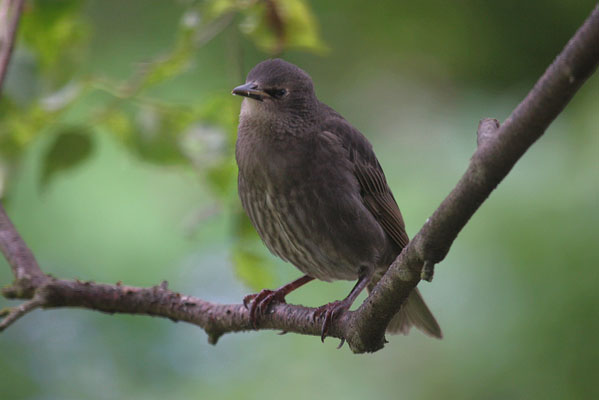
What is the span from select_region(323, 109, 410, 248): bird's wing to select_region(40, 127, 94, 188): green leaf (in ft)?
3.36

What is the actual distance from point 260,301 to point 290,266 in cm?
155

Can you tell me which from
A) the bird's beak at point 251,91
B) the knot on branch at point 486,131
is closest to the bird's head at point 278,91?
the bird's beak at point 251,91

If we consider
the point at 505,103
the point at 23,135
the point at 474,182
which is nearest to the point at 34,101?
the point at 23,135

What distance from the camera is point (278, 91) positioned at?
3.29 meters

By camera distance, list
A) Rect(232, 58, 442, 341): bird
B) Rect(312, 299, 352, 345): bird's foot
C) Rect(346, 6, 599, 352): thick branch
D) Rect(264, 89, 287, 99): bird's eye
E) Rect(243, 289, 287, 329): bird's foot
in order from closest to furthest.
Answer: Rect(346, 6, 599, 352): thick branch < Rect(312, 299, 352, 345): bird's foot < Rect(243, 289, 287, 329): bird's foot < Rect(232, 58, 442, 341): bird < Rect(264, 89, 287, 99): bird's eye

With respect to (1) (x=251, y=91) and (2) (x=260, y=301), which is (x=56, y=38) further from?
(2) (x=260, y=301)

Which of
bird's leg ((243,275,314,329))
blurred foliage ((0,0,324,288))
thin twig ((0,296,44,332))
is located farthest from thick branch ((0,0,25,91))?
bird's leg ((243,275,314,329))

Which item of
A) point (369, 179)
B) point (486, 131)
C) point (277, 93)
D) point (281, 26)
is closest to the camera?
point (486, 131)

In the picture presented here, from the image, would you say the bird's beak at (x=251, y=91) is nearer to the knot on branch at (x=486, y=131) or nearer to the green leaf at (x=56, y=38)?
the green leaf at (x=56, y=38)

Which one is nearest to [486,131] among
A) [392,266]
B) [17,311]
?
[392,266]

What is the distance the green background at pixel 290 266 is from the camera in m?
3.19

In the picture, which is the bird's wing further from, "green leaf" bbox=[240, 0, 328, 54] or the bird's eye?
"green leaf" bbox=[240, 0, 328, 54]

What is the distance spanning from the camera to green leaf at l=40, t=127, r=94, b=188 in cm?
291

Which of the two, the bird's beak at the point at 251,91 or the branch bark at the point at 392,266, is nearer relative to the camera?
the branch bark at the point at 392,266
